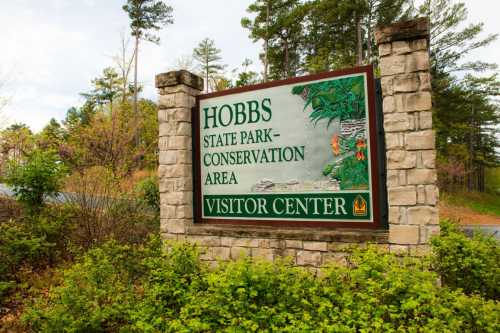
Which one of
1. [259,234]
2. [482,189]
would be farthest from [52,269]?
[482,189]

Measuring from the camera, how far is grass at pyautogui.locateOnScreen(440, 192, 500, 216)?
2225 centimetres

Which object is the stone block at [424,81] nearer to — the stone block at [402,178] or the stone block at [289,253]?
the stone block at [402,178]

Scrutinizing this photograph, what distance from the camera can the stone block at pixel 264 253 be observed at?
15.4 ft

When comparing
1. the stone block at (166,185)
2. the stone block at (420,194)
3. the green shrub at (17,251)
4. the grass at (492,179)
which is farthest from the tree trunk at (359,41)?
the grass at (492,179)

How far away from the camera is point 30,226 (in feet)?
22.4

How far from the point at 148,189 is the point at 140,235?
92.4 inches

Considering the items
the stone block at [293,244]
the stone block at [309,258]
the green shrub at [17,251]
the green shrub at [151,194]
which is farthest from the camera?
the green shrub at [151,194]

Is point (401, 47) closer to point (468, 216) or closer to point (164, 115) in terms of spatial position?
point (164, 115)

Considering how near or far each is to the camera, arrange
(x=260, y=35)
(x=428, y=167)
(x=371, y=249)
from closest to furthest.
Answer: (x=371, y=249), (x=428, y=167), (x=260, y=35)

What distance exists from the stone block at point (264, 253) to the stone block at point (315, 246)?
0.51 m

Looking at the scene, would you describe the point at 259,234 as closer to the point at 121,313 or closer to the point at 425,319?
the point at 121,313

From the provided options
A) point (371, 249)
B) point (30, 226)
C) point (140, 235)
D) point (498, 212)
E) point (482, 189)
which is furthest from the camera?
point (482, 189)

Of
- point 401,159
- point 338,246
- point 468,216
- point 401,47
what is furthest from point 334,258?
point 468,216

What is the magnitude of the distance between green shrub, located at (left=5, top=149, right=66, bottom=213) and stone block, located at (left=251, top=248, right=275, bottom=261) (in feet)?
17.1
